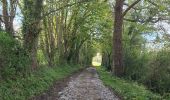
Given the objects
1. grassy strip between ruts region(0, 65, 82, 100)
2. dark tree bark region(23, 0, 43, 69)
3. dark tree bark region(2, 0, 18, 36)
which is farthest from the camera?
dark tree bark region(23, 0, 43, 69)

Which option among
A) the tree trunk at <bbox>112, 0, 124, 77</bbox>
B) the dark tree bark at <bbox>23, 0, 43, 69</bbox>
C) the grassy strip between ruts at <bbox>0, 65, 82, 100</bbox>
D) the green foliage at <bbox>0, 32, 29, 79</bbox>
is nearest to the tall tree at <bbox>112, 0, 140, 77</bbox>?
the tree trunk at <bbox>112, 0, 124, 77</bbox>

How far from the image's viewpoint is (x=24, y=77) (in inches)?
677

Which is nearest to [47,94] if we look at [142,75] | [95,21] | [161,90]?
[161,90]

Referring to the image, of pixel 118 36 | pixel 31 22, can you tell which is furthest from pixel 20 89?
pixel 118 36

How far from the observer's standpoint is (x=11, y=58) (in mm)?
16156

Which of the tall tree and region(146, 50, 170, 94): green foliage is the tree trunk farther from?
region(146, 50, 170, 94): green foliage

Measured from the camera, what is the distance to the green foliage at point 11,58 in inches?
593

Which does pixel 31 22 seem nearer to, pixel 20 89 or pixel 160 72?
pixel 20 89

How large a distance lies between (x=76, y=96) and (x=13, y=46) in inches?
156

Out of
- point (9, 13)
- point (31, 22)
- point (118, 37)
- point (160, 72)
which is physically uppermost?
point (9, 13)

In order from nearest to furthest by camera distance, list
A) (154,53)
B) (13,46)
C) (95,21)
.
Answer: (13,46)
(154,53)
(95,21)

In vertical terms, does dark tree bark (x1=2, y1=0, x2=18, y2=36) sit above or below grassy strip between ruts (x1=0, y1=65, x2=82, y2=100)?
above

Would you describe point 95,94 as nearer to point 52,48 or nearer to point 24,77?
point 24,77

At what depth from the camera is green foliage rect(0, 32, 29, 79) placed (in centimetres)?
1506
